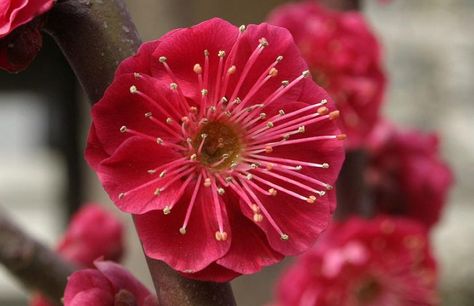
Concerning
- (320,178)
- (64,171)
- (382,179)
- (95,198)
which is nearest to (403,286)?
(382,179)

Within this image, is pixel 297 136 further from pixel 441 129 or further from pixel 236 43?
pixel 441 129

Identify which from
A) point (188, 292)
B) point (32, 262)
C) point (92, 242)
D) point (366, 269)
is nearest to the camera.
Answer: point (188, 292)

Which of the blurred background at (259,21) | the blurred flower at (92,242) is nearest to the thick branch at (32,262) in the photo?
the blurred flower at (92,242)

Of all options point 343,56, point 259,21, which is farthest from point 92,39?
point 259,21

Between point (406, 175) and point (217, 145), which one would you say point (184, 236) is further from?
point (406, 175)

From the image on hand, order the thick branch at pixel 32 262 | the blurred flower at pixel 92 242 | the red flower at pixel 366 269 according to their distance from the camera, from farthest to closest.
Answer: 1. the red flower at pixel 366 269
2. the blurred flower at pixel 92 242
3. the thick branch at pixel 32 262

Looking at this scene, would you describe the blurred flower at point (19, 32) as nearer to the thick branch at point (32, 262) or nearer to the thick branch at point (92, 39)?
the thick branch at point (92, 39)
